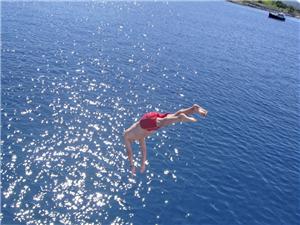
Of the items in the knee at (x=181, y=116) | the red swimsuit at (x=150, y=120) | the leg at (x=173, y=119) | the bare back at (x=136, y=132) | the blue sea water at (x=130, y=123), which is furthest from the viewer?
the blue sea water at (x=130, y=123)

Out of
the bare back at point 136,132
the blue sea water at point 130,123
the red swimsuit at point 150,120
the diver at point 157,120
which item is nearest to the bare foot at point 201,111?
the diver at point 157,120

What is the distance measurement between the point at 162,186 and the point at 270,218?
28.2 feet

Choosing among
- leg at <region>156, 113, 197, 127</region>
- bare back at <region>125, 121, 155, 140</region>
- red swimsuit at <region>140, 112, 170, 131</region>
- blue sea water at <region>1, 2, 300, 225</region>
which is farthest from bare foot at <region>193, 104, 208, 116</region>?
blue sea water at <region>1, 2, 300, 225</region>

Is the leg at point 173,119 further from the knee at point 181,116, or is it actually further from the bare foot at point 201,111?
the bare foot at point 201,111

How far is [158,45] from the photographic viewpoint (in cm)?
6475

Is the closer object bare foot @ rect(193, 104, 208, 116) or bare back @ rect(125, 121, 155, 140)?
bare foot @ rect(193, 104, 208, 116)

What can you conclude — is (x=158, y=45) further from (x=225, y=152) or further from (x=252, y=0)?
(x=252, y=0)

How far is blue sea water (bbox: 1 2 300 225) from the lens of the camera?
29.5 meters

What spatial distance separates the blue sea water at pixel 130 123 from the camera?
96.8 ft

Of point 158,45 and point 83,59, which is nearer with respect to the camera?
point 83,59

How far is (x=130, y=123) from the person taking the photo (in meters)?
38.9

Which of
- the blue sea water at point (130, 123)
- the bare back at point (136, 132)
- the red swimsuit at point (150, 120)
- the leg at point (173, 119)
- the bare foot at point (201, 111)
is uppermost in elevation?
the bare foot at point (201, 111)

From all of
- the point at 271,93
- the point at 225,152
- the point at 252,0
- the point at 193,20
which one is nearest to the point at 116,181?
the point at 225,152

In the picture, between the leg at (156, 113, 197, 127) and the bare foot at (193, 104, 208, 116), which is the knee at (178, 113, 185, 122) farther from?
the bare foot at (193, 104, 208, 116)
